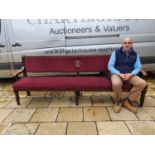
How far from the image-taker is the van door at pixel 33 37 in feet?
16.8

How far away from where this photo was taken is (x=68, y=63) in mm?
4344

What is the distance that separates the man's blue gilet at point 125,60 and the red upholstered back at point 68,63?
0.51 m

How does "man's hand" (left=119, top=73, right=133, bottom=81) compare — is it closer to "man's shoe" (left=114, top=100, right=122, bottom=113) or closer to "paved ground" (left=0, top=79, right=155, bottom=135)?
"man's shoe" (left=114, top=100, right=122, bottom=113)

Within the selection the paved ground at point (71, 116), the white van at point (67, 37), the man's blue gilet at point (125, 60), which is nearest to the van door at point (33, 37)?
the white van at point (67, 37)

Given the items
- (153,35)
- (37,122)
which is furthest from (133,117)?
(153,35)

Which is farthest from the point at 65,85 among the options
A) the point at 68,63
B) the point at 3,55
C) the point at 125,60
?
the point at 3,55

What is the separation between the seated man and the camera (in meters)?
3.56

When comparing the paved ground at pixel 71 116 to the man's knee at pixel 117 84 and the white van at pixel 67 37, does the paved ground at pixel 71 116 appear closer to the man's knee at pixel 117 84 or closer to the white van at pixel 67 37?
the man's knee at pixel 117 84

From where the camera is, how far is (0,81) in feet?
19.4

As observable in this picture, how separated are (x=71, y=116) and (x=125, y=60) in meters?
1.40

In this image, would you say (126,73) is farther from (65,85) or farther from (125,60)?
(65,85)

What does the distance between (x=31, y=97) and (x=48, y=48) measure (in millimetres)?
1477

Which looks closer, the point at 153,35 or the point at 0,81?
the point at 153,35
